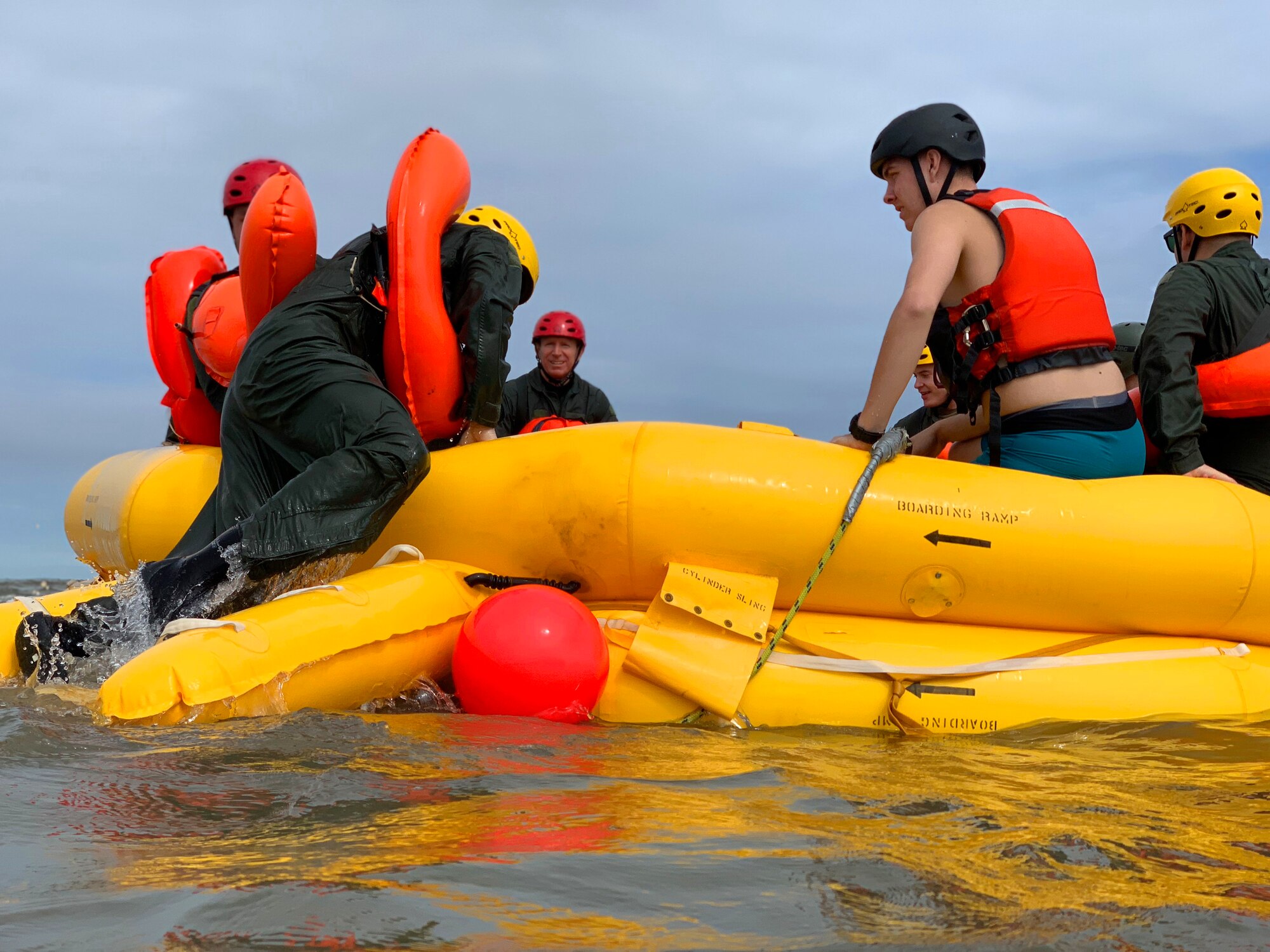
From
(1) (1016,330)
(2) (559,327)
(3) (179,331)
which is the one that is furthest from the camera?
(2) (559,327)

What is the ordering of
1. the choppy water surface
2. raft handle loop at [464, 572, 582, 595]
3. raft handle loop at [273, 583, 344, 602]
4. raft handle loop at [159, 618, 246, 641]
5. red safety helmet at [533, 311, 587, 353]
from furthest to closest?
red safety helmet at [533, 311, 587, 353] → raft handle loop at [464, 572, 582, 595] → raft handle loop at [273, 583, 344, 602] → raft handle loop at [159, 618, 246, 641] → the choppy water surface

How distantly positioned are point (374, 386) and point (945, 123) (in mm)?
2117

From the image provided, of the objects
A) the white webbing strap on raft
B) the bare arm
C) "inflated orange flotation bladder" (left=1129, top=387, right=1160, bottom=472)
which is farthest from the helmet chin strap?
the white webbing strap on raft

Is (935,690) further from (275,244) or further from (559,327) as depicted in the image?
(559,327)

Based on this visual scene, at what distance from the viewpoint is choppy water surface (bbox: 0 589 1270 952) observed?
138 cm

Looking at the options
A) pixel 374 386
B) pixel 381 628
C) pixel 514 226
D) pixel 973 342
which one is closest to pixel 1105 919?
pixel 381 628

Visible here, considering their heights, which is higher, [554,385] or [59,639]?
[554,385]

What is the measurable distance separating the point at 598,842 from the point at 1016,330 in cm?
238

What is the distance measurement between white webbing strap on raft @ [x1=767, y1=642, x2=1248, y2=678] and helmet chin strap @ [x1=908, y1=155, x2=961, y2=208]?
5.11 feet

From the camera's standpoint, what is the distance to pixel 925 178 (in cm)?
362

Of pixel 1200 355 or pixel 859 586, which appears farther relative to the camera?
pixel 1200 355

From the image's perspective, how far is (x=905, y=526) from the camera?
127 inches

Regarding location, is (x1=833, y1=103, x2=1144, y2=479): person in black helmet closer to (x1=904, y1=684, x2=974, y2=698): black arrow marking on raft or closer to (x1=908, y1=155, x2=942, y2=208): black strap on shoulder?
(x1=908, y1=155, x2=942, y2=208): black strap on shoulder

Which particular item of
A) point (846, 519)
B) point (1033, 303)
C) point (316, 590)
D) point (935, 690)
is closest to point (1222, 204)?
point (1033, 303)
